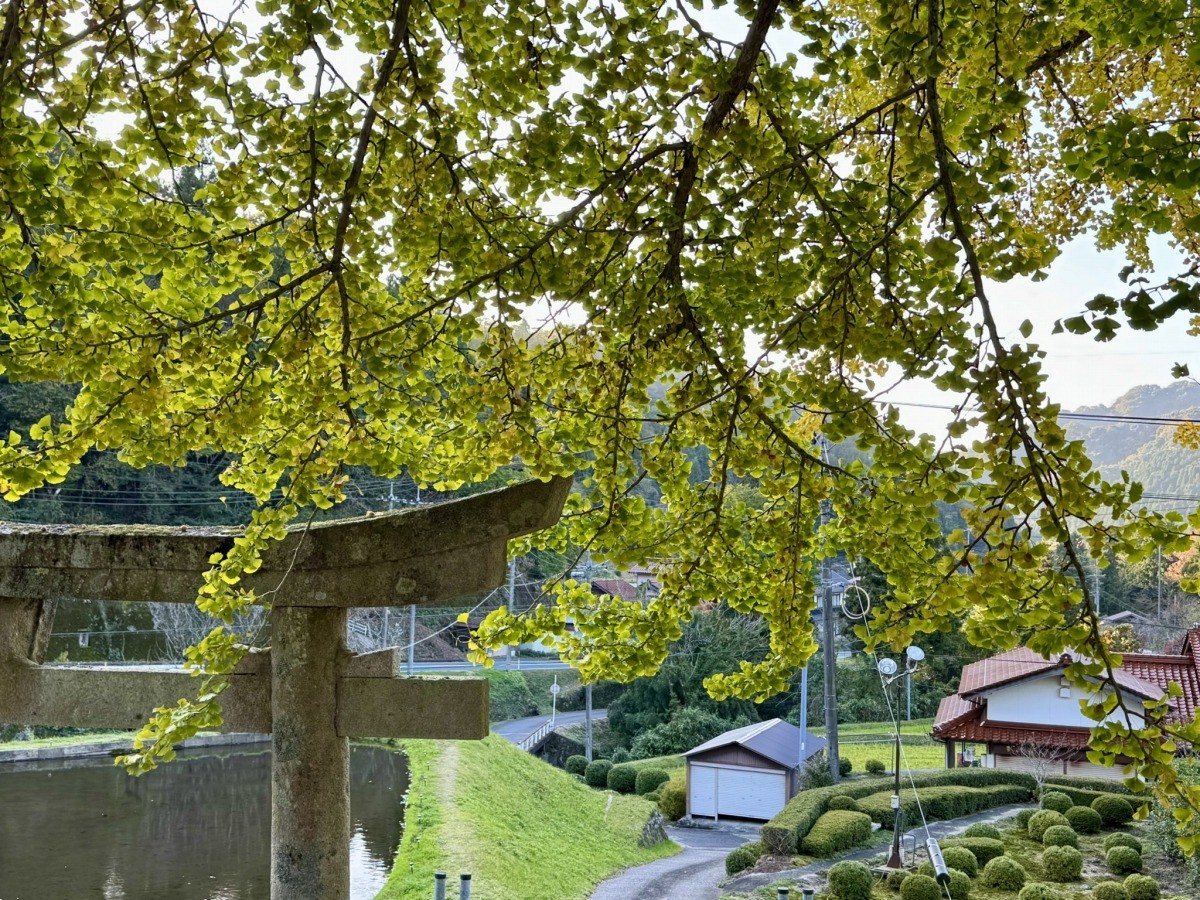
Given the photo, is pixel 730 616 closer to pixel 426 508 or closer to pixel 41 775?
pixel 41 775

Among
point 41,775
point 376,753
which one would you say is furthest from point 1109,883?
point 41,775

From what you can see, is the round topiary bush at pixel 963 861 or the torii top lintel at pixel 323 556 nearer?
the torii top lintel at pixel 323 556

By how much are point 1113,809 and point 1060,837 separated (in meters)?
2.56

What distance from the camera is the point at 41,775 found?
15977mm

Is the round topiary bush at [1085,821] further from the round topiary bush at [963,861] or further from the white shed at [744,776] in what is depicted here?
the white shed at [744,776]

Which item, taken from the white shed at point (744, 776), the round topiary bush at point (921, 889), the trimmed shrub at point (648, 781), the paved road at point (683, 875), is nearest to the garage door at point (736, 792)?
the white shed at point (744, 776)

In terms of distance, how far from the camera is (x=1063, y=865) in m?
11.1

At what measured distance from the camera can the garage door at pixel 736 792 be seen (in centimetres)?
1838

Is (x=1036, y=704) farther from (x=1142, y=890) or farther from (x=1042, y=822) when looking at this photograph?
(x=1142, y=890)

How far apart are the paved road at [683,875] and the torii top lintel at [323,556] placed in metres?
9.67

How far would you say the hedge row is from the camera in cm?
1361

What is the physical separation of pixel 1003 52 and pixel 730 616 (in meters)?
22.9

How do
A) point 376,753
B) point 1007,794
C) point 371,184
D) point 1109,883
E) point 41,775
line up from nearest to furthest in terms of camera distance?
1. point 371,184
2. point 1109,883
3. point 41,775
4. point 1007,794
5. point 376,753

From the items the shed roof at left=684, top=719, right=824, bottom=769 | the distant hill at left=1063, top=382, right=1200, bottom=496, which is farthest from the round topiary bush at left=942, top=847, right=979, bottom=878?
the distant hill at left=1063, top=382, right=1200, bottom=496
